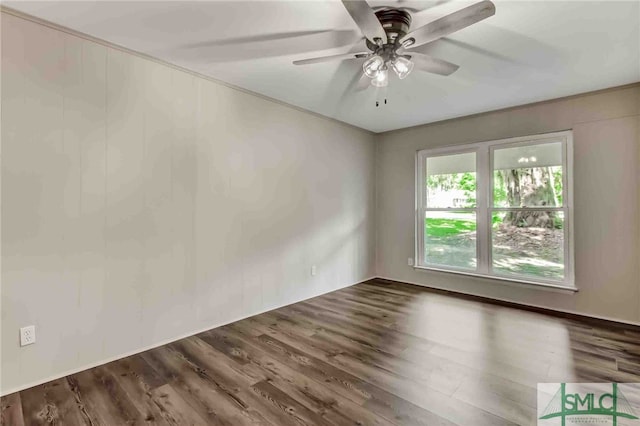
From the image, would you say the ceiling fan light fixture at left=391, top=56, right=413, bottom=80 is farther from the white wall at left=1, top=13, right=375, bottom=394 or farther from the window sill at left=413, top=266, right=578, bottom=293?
the window sill at left=413, top=266, right=578, bottom=293

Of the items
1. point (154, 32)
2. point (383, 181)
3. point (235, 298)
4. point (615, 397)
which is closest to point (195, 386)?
point (235, 298)

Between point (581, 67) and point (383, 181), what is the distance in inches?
112

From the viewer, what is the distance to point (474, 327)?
3010mm

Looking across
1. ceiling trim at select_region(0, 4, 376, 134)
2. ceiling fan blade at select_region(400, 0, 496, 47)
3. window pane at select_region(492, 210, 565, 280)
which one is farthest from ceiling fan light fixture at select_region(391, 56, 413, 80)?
window pane at select_region(492, 210, 565, 280)

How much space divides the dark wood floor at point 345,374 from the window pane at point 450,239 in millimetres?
1132

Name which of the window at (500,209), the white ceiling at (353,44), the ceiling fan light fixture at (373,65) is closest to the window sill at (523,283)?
the window at (500,209)

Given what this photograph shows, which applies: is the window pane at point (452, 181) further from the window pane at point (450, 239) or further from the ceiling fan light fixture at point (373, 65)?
the ceiling fan light fixture at point (373, 65)

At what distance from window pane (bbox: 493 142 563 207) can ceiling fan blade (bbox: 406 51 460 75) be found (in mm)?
2261

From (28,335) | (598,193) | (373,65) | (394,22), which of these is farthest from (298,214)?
(598,193)

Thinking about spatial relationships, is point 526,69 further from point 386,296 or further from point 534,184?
point 386,296

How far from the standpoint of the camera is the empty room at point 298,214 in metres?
1.92

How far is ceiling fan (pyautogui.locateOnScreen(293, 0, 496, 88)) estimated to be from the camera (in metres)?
1.59
